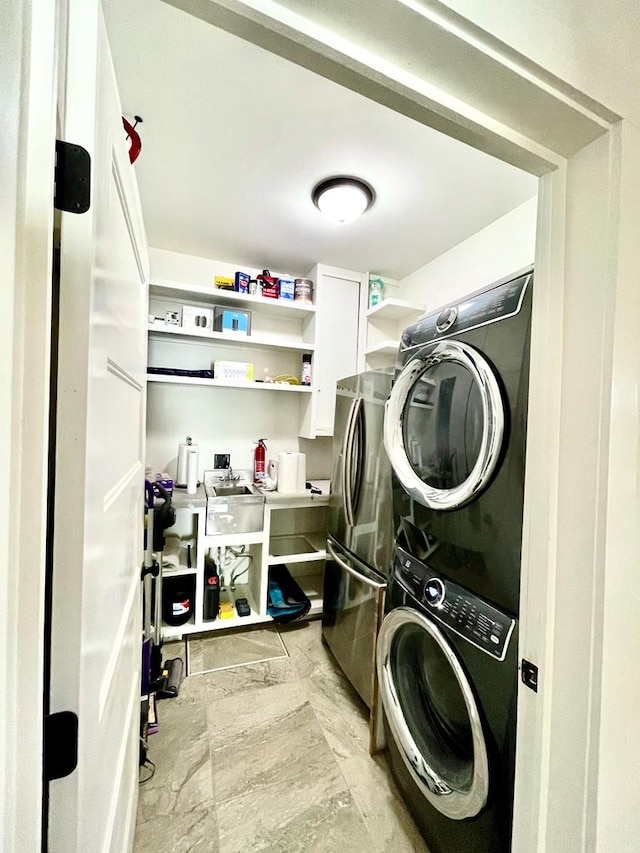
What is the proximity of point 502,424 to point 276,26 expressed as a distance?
0.85 meters

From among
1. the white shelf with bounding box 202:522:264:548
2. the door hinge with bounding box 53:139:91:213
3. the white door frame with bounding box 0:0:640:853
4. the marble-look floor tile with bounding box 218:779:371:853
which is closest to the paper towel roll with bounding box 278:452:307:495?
the white shelf with bounding box 202:522:264:548

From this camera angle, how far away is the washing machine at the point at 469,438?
2.68ft

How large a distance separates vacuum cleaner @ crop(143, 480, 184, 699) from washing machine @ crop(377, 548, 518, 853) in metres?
1.07

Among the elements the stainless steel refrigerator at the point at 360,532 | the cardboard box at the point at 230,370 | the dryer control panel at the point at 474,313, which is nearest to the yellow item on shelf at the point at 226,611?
the stainless steel refrigerator at the point at 360,532

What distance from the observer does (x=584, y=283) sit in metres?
0.65

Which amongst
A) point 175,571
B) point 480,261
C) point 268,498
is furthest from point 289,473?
point 480,261

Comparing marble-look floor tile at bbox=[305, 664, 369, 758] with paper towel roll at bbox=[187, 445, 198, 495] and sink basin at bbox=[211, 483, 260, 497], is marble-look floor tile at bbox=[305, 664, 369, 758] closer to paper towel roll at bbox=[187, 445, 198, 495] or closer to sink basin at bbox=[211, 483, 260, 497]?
sink basin at bbox=[211, 483, 260, 497]

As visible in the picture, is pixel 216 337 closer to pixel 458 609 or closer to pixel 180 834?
pixel 458 609

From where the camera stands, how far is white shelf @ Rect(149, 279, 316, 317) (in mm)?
2033

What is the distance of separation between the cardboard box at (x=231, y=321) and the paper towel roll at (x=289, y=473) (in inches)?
35.9

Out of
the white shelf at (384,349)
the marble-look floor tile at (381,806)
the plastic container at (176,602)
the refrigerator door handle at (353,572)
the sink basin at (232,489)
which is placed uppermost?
the white shelf at (384,349)

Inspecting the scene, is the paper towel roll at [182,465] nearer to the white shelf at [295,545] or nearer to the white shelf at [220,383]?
the white shelf at [220,383]

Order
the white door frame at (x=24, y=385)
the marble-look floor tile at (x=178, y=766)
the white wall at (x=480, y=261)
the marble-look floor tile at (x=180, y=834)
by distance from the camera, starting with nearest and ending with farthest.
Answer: the white door frame at (x=24, y=385) → the marble-look floor tile at (x=180, y=834) → the marble-look floor tile at (x=178, y=766) → the white wall at (x=480, y=261)

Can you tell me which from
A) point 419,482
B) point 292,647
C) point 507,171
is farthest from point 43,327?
point 292,647
